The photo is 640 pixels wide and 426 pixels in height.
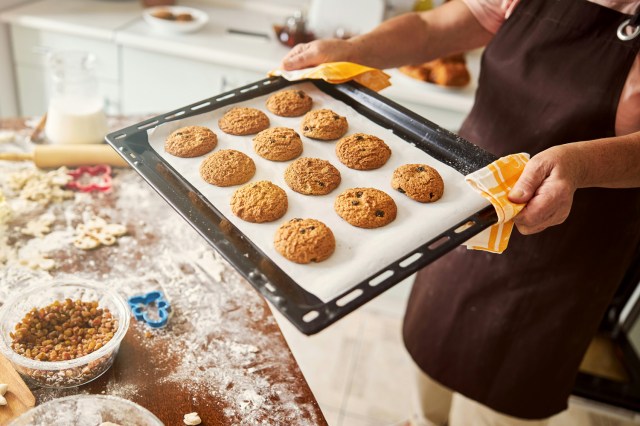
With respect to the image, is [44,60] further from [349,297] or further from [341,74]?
[349,297]

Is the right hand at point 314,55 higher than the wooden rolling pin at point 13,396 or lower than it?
higher

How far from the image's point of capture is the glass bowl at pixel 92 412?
0.80 m

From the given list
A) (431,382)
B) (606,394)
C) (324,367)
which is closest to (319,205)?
(431,382)

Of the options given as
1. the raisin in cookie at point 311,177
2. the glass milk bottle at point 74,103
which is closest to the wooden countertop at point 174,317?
the glass milk bottle at point 74,103

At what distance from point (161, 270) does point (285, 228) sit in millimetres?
327

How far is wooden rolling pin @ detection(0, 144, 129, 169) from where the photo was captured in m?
1.33

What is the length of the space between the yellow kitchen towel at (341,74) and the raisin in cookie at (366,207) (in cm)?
28

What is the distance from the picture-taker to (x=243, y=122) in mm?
1172

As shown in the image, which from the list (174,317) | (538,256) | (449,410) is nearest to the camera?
(174,317)

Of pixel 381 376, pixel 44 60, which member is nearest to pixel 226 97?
pixel 381 376

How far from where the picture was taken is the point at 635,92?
112 centimetres

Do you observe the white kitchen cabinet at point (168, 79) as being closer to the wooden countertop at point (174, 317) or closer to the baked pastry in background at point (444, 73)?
the baked pastry in background at point (444, 73)

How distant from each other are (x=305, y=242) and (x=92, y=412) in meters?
0.39

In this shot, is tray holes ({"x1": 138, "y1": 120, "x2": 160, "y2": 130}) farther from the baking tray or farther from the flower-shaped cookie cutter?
the flower-shaped cookie cutter
